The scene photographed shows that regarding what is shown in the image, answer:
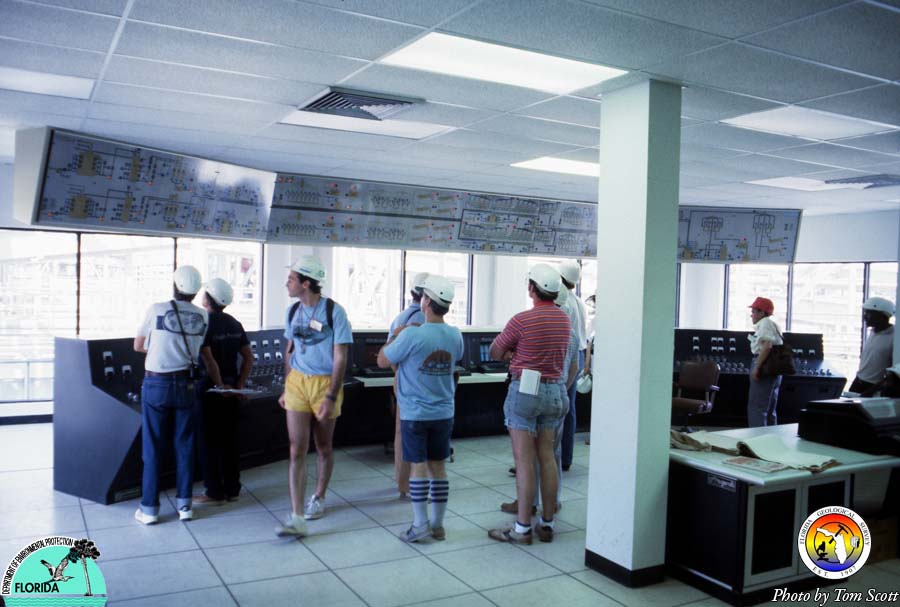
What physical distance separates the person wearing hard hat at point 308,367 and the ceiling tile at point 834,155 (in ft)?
11.3

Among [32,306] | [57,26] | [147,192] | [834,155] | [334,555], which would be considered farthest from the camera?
[32,306]

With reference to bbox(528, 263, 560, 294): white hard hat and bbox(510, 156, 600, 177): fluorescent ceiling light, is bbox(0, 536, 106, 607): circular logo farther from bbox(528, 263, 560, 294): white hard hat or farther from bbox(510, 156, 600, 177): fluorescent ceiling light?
bbox(510, 156, 600, 177): fluorescent ceiling light

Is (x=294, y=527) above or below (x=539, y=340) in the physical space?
below

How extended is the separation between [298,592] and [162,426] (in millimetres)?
1491

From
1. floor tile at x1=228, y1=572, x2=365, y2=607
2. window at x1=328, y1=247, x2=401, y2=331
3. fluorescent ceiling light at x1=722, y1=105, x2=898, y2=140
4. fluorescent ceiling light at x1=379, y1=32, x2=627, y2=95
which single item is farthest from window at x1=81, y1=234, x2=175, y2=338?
fluorescent ceiling light at x1=722, y1=105, x2=898, y2=140

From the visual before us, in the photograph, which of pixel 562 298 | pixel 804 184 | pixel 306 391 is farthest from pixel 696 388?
pixel 306 391

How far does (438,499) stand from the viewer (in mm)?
4082

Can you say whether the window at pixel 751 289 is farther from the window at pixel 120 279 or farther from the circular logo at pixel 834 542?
the window at pixel 120 279

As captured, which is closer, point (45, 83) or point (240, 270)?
point (45, 83)

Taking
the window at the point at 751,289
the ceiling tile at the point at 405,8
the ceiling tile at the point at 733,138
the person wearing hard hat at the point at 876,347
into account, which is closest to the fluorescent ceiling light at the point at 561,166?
the ceiling tile at the point at 733,138

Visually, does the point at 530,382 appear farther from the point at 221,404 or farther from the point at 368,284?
the point at 368,284

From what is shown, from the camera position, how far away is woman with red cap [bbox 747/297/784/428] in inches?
261

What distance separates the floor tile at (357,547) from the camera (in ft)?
12.6

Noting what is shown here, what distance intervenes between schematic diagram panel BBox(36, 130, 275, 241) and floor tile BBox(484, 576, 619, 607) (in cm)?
392
